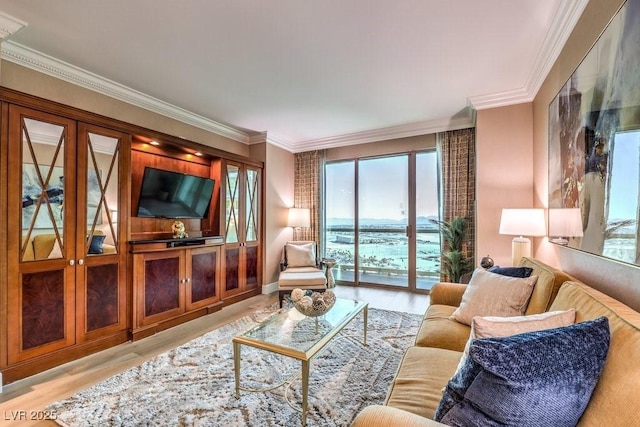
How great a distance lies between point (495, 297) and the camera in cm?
186

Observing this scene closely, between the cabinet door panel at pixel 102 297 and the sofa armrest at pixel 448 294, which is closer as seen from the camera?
the sofa armrest at pixel 448 294

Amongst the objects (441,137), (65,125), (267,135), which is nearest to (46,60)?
(65,125)

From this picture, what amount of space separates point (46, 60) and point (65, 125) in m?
0.67

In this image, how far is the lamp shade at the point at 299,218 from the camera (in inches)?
196

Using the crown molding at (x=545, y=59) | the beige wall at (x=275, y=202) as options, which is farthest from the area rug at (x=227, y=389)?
the crown molding at (x=545, y=59)

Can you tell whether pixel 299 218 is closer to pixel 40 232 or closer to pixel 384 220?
pixel 384 220

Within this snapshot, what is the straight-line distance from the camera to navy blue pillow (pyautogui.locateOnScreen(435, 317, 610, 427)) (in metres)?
0.81

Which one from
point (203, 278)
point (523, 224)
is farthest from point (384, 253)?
point (203, 278)

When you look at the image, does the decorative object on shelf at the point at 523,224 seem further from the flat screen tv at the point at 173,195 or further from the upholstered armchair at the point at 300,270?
the flat screen tv at the point at 173,195

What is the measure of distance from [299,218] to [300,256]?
0.88 metres

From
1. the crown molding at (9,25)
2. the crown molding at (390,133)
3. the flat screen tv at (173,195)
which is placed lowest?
the flat screen tv at (173,195)

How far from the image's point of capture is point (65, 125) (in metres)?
2.41

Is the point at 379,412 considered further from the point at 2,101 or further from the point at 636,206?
the point at 2,101

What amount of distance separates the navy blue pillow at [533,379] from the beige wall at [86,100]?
3.70 meters
